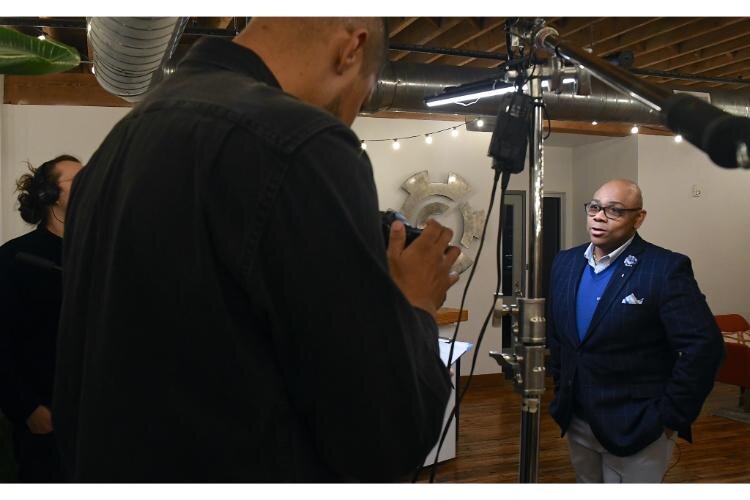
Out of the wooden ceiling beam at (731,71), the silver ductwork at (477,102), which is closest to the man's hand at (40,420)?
the silver ductwork at (477,102)

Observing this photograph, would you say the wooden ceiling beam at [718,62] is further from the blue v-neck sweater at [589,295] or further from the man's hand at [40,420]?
the man's hand at [40,420]

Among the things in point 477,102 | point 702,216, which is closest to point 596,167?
point 702,216

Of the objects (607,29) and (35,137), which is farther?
(35,137)

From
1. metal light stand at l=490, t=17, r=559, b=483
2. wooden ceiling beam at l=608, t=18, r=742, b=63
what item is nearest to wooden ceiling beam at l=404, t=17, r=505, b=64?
wooden ceiling beam at l=608, t=18, r=742, b=63

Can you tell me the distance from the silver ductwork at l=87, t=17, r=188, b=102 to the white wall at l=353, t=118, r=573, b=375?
3113 millimetres

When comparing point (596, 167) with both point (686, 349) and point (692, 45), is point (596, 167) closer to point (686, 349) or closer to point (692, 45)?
point (692, 45)

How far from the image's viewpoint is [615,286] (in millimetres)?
2475

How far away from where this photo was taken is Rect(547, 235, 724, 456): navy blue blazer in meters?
2.33

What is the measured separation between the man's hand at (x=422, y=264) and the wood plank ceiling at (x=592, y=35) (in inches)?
145

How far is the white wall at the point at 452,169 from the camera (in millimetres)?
6660

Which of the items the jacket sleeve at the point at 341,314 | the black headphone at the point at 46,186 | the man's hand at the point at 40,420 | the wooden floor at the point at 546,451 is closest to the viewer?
the jacket sleeve at the point at 341,314

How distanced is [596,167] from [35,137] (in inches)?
225

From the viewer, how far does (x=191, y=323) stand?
2.26 feet

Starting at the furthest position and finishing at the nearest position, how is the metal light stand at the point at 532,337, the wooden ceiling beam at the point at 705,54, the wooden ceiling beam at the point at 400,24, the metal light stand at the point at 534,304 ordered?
1. the wooden ceiling beam at the point at 705,54
2. the wooden ceiling beam at the point at 400,24
3. the metal light stand at the point at 532,337
4. the metal light stand at the point at 534,304
